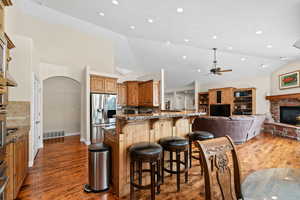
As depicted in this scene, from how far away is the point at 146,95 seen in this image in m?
6.52

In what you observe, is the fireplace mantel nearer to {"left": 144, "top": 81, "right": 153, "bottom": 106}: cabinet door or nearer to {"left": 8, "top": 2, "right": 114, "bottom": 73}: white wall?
{"left": 144, "top": 81, "right": 153, "bottom": 106}: cabinet door

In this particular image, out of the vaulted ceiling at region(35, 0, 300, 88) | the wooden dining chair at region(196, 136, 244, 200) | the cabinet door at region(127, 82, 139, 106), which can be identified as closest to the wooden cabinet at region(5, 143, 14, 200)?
the wooden dining chair at region(196, 136, 244, 200)

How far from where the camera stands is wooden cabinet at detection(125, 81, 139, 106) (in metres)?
6.96

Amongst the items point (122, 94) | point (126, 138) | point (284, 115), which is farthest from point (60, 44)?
point (284, 115)

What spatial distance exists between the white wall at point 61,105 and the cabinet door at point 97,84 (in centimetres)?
118

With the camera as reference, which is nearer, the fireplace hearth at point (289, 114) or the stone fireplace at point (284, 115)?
the stone fireplace at point (284, 115)

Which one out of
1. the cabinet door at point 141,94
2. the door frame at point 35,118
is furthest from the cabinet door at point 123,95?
the door frame at point 35,118

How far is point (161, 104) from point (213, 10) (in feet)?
12.3

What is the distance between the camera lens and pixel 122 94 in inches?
274

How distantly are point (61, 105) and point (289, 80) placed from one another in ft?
31.5

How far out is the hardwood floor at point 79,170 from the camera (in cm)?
218

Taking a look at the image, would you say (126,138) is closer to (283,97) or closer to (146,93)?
(146,93)

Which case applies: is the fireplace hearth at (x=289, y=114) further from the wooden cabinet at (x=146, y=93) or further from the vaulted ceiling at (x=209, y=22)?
the wooden cabinet at (x=146, y=93)

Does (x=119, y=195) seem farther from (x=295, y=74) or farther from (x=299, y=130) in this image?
(x=295, y=74)
